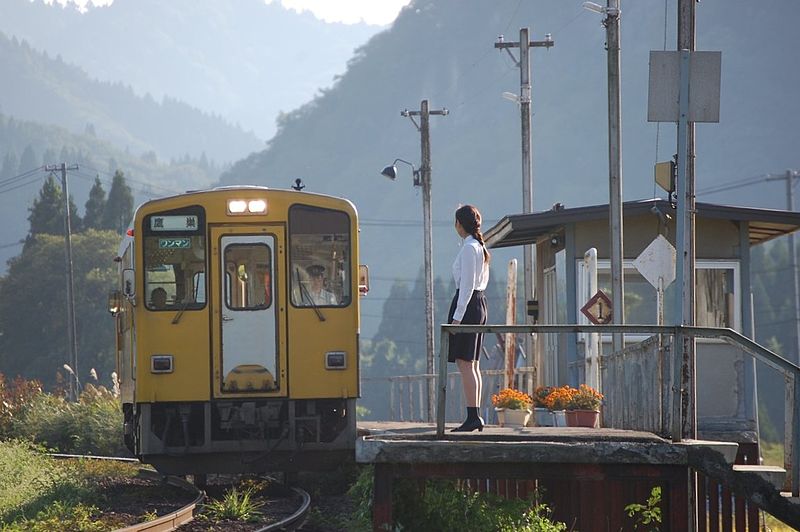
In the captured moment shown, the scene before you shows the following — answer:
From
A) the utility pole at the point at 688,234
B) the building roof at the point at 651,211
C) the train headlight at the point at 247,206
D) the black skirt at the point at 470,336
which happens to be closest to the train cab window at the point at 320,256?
the train headlight at the point at 247,206

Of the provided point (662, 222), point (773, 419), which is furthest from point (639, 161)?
point (662, 222)

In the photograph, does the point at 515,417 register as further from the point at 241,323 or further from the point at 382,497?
the point at 382,497

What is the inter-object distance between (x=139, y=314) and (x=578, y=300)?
847 centimetres

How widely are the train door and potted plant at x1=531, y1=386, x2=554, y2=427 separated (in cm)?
372

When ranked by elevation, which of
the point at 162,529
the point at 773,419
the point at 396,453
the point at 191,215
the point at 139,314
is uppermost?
the point at 191,215

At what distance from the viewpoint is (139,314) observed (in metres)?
14.2

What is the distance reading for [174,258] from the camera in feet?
47.1

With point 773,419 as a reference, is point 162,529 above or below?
above

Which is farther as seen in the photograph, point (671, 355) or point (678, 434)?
point (671, 355)

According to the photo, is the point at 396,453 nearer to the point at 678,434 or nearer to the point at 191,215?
the point at 678,434

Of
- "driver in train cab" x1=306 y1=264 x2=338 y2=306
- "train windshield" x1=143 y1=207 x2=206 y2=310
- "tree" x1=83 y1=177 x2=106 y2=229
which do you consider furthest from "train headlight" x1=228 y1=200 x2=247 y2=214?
"tree" x1=83 y1=177 x2=106 y2=229

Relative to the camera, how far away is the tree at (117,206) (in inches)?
3989

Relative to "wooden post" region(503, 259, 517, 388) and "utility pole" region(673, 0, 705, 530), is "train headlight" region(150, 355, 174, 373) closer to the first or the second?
"utility pole" region(673, 0, 705, 530)

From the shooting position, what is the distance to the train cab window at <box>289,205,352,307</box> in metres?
14.4
